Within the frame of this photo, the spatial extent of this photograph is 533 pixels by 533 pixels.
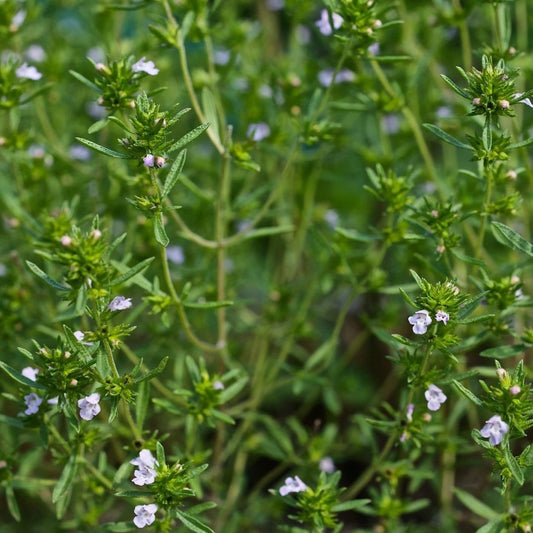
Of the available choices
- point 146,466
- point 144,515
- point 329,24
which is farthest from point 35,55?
point 144,515

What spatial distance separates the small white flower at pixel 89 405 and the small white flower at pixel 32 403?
229mm

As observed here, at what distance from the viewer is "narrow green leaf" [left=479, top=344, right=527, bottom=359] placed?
7.38 feet

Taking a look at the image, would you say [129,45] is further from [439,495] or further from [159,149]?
[439,495]

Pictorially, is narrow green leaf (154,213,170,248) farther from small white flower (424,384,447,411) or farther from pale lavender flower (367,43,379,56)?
pale lavender flower (367,43,379,56)

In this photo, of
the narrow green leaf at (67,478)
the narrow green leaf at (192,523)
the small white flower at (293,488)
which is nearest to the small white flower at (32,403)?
the narrow green leaf at (67,478)

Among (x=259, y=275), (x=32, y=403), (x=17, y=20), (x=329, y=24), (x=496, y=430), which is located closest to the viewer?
(x=496, y=430)

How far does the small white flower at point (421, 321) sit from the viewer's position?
1967 mm

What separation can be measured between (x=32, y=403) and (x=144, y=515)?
49cm

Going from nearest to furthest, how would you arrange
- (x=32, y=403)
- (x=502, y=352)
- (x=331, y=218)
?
1. (x=32, y=403)
2. (x=502, y=352)
3. (x=331, y=218)

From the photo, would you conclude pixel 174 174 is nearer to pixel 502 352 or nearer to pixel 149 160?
pixel 149 160

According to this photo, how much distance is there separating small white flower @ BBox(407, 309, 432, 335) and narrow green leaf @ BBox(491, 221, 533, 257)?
0.44 meters

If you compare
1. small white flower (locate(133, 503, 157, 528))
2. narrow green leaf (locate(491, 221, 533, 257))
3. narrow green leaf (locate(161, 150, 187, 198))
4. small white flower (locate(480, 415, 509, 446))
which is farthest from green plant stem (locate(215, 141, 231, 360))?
small white flower (locate(480, 415, 509, 446))

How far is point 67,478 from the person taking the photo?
2.19 metres

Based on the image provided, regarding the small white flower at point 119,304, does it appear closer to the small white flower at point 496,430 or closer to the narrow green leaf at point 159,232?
the narrow green leaf at point 159,232
